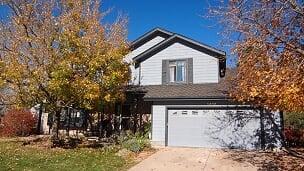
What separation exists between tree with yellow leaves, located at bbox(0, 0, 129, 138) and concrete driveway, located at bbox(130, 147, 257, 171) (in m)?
4.33

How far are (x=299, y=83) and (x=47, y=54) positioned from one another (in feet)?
40.3

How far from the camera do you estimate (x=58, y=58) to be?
59.1 feet

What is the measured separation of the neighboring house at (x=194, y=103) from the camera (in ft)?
62.7

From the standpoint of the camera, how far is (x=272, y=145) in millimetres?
18547

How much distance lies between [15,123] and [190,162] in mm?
14225

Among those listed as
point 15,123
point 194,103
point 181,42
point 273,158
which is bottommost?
point 273,158

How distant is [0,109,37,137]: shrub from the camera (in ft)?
78.8

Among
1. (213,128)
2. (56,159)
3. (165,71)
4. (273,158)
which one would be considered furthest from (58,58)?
(273,158)

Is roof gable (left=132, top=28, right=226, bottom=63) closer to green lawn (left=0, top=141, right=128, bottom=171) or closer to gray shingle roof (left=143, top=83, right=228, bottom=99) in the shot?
gray shingle roof (left=143, top=83, right=228, bottom=99)

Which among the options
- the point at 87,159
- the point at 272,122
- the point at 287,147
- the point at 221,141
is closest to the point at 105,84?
the point at 87,159

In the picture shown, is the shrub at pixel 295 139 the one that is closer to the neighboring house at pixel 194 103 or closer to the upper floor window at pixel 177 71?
the neighboring house at pixel 194 103

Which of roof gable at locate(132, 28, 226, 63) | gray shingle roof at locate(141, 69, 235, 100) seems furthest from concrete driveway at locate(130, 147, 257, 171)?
roof gable at locate(132, 28, 226, 63)

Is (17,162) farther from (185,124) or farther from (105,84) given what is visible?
(185,124)

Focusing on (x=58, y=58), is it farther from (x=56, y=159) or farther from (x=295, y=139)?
(x=295, y=139)
